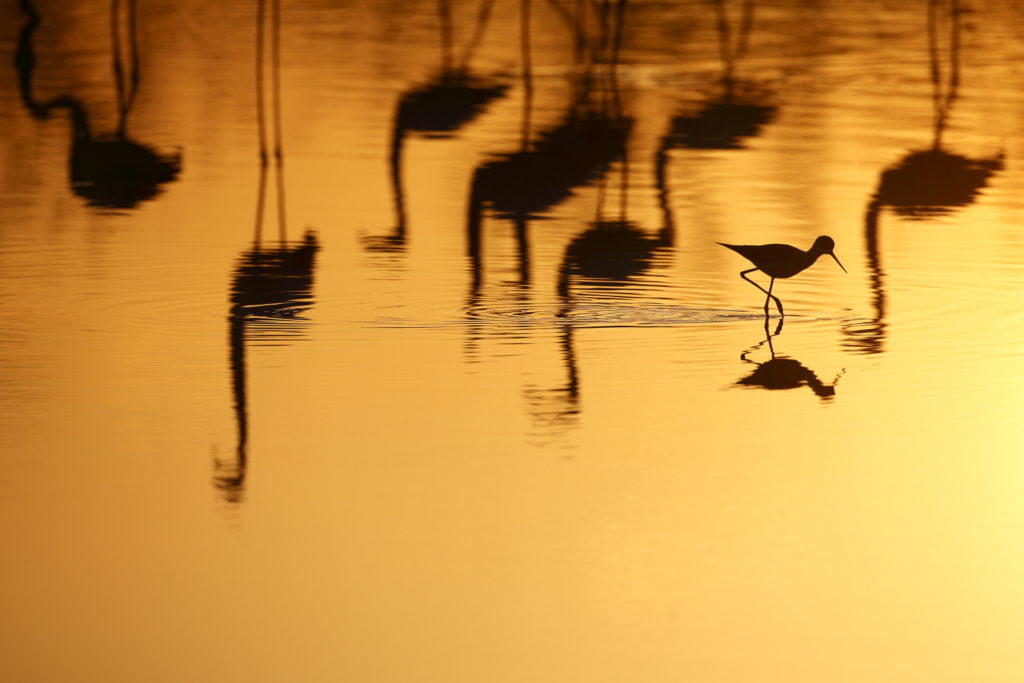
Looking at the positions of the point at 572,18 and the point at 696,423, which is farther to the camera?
the point at 572,18

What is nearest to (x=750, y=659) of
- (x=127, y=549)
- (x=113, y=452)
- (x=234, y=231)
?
(x=127, y=549)

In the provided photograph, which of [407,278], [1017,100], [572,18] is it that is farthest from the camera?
[572,18]

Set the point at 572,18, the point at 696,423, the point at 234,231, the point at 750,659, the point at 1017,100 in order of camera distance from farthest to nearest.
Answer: the point at 572,18, the point at 1017,100, the point at 234,231, the point at 696,423, the point at 750,659

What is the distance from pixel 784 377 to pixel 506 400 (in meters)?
1.11

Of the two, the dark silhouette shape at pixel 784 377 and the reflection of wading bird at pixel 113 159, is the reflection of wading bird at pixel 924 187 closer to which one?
the dark silhouette shape at pixel 784 377

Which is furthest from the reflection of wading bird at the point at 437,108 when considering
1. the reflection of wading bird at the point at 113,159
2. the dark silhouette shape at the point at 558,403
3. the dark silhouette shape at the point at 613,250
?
the dark silhouette shape at the point at 558,403

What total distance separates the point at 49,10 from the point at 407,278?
17.9 m

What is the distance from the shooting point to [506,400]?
6812 mm

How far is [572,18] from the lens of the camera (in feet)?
77.1

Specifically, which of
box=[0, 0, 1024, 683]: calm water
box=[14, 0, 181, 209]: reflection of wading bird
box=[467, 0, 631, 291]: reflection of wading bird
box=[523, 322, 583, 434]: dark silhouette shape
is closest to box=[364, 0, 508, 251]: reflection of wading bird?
box=[0, 0, 1024, 683]: calm water

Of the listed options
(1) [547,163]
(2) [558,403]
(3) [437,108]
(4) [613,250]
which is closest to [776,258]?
(4) [613,250]

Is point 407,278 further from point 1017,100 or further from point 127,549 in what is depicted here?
point 1017,100

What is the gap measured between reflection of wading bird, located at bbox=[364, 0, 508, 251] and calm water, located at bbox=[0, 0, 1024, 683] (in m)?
0.06

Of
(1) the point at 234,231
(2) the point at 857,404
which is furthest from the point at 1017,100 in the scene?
(2) the point at 857,404
